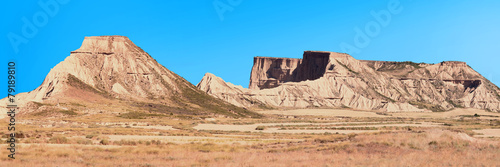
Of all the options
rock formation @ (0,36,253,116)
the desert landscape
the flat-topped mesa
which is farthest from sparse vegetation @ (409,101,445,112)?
the flat-topped mesa

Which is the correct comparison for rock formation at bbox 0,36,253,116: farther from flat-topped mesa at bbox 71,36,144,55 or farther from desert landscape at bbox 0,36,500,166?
desert landscape at bbox 0,36,500,166

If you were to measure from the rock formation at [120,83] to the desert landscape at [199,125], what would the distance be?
0.33 m

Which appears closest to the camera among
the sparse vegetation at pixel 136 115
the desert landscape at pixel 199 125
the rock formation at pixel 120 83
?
the desert landscape at pixel 199 125

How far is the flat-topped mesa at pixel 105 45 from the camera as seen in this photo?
443ft

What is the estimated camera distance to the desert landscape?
102 feet

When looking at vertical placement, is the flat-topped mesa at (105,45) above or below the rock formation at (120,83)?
above

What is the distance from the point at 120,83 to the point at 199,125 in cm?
5334

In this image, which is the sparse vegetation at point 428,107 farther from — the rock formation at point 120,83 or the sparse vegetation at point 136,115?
the sparse vegetation at point 136,115

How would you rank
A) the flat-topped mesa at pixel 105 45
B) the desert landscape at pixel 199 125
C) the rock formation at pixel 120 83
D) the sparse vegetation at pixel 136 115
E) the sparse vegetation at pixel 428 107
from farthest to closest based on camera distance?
1. the sparse vegetation at pixel 428 107
2. the flat-topped mesa at pixel 105 45
3. the rock formation at pixel 120 83
4. the sparse vegetation at pixel 136 115
5. the desert landscape at pixel 199 125

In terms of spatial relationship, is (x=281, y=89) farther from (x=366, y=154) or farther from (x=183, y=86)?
(x=366, y=154)

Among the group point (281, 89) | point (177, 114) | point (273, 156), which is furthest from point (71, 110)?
point (281, 89)

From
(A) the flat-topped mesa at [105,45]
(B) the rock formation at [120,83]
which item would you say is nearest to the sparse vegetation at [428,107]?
(B) the rock formation at [120,83]

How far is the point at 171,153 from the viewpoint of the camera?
1331 inches

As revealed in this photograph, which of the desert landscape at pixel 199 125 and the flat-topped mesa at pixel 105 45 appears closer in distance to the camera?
the desert landscape at pixel 199 125
